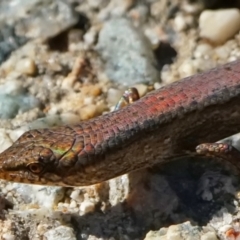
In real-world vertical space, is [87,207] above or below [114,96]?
below

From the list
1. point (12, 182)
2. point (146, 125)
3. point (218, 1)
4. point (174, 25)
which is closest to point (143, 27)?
point (174, 25)

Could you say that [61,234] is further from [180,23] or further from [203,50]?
[180,23]

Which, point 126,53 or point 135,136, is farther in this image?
point 126,53

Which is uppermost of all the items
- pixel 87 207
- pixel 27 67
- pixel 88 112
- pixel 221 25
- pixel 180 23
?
pixel 27 67

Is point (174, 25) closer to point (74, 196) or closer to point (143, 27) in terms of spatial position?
point (143, 27)

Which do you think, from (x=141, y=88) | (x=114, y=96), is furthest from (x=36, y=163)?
(x=141, y=88)

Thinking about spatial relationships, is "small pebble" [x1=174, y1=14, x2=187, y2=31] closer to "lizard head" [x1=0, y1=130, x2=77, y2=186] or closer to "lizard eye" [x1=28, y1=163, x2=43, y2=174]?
"lizard head" [x1=0, y1=130, x2=77, y2=186]

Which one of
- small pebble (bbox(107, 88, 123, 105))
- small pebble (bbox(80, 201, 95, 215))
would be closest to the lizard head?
small pebble (bbox(80, 201, 95, 215))
